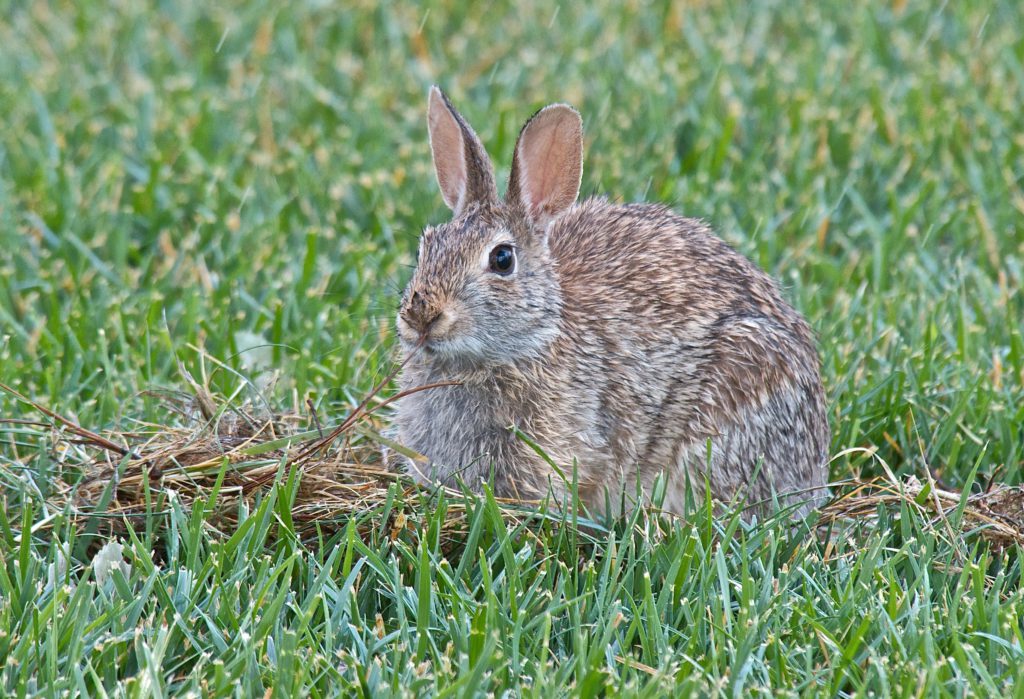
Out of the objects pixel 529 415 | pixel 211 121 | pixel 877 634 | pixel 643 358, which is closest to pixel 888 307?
pixel 643 358

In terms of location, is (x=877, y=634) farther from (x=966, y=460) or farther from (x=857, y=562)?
(x=966, y=460)

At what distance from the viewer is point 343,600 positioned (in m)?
3.60

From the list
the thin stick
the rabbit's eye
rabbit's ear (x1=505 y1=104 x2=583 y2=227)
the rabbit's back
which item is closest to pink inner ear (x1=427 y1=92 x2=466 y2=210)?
rabbit's ear (x1=505 y1=104 x2=583 y2=227)

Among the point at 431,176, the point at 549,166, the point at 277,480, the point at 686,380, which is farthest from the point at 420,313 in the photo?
the point at 431,176

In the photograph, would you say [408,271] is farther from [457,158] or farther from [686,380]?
[686,380]

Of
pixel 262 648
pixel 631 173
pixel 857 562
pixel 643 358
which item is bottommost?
pixel 262 648

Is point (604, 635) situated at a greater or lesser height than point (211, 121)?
lesser

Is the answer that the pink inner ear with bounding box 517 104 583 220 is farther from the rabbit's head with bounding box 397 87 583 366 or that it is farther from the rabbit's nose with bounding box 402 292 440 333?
the rabbit's nose with bounding box 402 292 440 333

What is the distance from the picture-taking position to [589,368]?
4414mm

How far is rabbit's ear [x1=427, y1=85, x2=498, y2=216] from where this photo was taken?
432 cm

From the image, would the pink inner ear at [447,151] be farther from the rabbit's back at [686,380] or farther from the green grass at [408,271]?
the green grass at [408,271]

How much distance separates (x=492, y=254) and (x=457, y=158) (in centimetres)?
47

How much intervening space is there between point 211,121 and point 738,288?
126 inches

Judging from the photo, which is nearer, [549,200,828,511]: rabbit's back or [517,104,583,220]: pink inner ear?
[517,104,583,220]: pink inner ear
